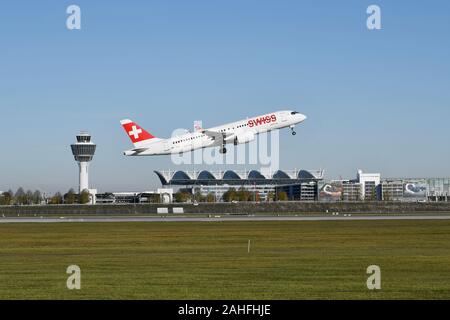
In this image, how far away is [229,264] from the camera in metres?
39.6

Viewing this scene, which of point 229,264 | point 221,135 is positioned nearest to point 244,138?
point 221,135

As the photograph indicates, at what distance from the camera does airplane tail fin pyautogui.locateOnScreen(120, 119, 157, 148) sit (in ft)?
337

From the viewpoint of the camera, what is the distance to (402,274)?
3397 cm

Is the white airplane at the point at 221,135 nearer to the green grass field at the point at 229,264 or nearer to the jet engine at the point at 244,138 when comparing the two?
the jet engine at the point at 244,138

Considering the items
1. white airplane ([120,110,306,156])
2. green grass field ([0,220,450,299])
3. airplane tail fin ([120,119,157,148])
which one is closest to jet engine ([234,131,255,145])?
white airplane ([120,110,306,156])

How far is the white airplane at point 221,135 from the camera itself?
97.4 meters

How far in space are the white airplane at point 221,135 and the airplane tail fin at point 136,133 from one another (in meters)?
1.00

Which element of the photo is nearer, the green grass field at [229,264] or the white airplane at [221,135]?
the green grass field at [229,264]

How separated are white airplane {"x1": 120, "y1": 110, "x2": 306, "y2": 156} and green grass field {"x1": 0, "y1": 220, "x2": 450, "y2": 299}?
28026mm

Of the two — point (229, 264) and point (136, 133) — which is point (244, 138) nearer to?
point (136, 133)

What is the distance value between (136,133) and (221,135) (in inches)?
525

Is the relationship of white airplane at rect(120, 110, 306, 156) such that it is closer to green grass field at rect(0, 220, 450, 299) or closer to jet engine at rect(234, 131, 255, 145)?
jet engine at rect(234, 131, 255, 145)

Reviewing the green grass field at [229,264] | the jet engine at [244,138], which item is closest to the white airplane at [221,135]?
the jet engine at [244,138]
